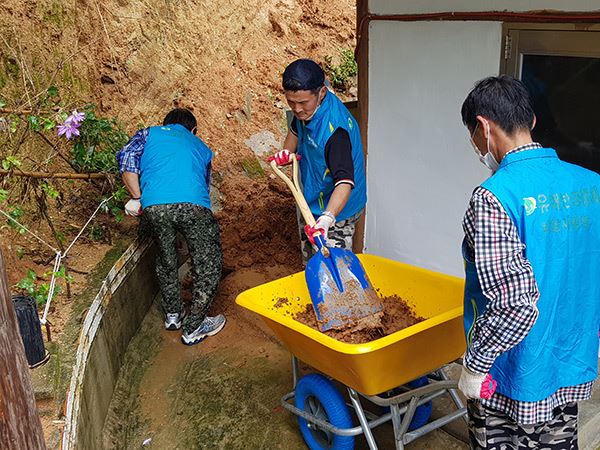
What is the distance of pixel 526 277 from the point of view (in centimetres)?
200

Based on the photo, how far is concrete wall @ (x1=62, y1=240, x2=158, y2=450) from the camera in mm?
3352

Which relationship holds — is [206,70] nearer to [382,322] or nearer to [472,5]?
[472,5]

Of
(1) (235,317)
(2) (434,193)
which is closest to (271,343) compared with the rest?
(1) (235,317)

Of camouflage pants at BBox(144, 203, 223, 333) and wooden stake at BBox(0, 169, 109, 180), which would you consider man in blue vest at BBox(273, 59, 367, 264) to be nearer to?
camouflage pants at BBox(144, 203, 223, 333)

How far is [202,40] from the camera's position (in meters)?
7.43

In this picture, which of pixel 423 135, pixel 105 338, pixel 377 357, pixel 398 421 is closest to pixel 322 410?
pixel 398 421

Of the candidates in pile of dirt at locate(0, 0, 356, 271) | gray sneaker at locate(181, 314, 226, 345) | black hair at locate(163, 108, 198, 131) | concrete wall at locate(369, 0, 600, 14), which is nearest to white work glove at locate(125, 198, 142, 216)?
black hair at locate(163, 108, 198, 131)

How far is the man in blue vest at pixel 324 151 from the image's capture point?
3.58 m

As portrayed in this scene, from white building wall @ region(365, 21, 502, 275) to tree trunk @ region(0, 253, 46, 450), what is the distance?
2.78 meters

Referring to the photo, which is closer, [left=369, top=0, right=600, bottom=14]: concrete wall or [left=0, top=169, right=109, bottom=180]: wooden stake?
[left=369, top=0, right=600, bottom=14]: concrete wall

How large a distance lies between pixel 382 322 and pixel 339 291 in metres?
0.27

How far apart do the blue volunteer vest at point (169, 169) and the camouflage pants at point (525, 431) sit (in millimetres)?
2851

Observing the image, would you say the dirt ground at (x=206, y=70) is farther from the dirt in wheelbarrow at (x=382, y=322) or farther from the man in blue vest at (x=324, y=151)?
the dirt in wheelbarrow at (x=382, y=322)

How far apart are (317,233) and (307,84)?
860mm
